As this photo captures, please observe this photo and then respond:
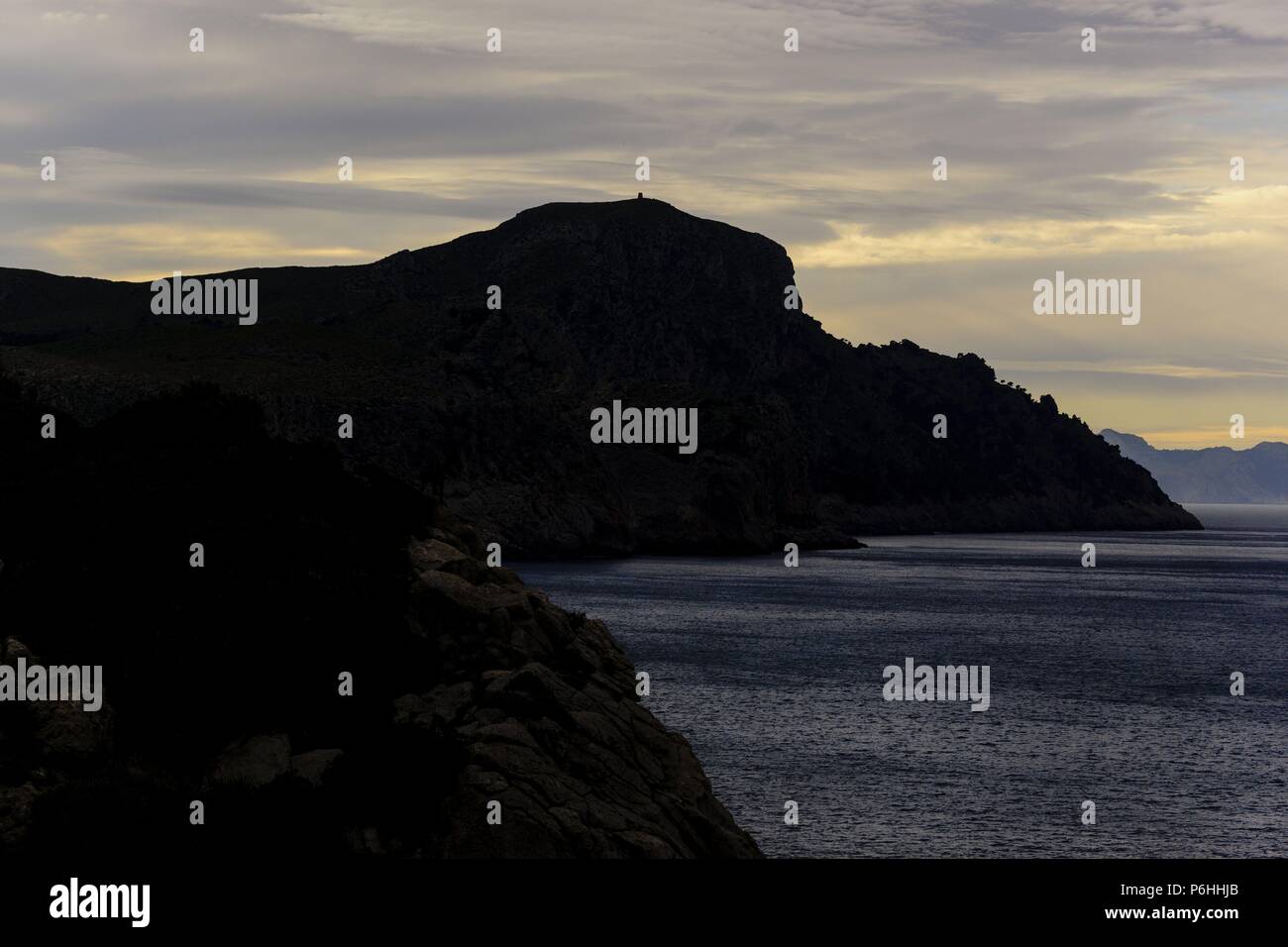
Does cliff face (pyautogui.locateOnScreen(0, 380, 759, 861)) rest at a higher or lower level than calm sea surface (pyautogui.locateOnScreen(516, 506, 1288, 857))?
higher

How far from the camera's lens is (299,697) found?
3441 cm

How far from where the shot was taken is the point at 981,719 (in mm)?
64500

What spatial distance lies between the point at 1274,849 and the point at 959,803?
9.37 meters

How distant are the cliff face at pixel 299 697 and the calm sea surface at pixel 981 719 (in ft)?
28.8

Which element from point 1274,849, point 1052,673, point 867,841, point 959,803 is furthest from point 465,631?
point 1052,673

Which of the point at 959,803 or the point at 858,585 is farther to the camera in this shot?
the point at 858,585

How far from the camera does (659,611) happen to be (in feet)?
373

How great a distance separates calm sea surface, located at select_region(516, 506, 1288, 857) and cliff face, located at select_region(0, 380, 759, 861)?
28.8ft

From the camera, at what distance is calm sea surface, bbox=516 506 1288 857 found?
44281 millimetres

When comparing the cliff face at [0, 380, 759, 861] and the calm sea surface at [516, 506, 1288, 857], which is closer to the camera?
the cliff face at [0, 380, 759, 861]

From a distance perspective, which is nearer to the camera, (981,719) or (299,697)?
(299,697)

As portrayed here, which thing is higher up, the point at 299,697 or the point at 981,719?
the point at 299,697

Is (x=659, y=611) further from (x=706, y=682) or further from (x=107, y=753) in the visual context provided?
(x=107, y=753)

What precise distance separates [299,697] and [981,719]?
38363mm
